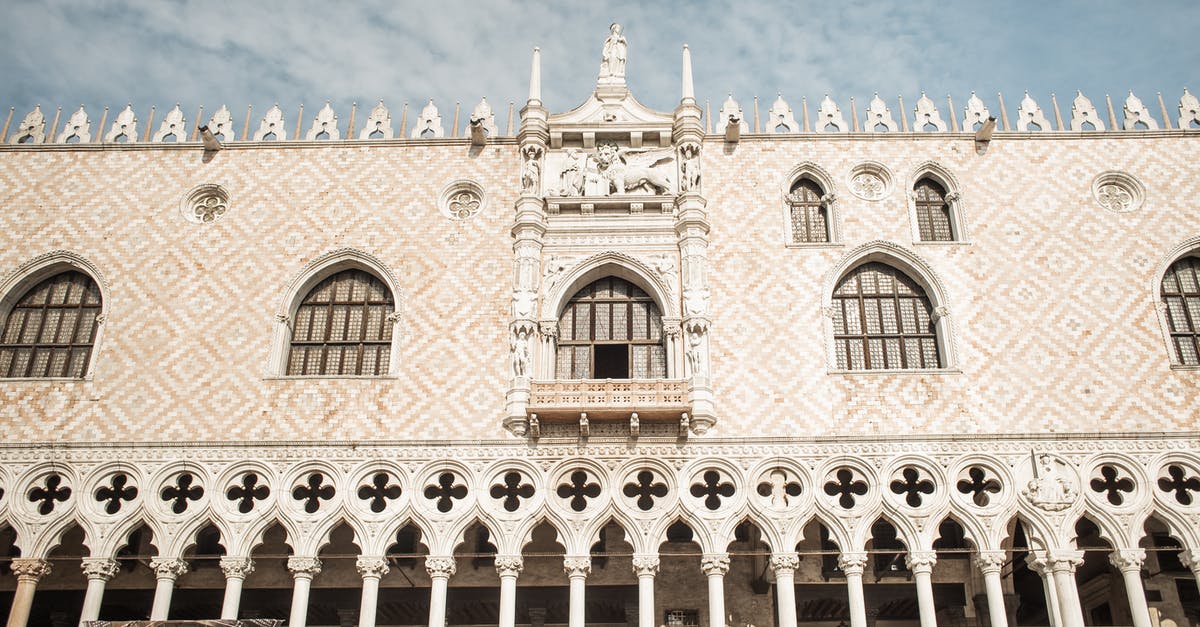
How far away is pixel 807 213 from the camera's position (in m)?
19.6

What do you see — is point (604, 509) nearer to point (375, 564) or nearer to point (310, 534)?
point (375, 564)

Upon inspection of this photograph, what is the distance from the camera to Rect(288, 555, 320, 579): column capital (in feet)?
54.6

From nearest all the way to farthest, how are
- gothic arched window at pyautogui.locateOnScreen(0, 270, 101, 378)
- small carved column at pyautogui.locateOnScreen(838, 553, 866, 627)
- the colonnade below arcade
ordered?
1. small carved column at pyautogui.locateOnScreen(838, 553, 866, 627)
2. gothic arched window at pyautogui.locateOnScreen(0, 270, 101, 378)
3. the colonnade below arcade

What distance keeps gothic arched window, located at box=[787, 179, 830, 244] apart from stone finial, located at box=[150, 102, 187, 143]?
12210 mm

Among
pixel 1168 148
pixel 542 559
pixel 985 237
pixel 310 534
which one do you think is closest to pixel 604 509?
pixel 542 559

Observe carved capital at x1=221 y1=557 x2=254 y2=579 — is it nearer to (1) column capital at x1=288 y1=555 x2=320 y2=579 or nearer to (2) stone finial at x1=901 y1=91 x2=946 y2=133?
(1) column capital at x1=288 y1=555 x2=320 y2=579

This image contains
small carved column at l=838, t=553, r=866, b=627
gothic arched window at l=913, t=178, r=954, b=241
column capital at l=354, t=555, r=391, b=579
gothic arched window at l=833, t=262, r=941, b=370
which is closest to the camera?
small carved column at l=838, t=553, r=866, b=627

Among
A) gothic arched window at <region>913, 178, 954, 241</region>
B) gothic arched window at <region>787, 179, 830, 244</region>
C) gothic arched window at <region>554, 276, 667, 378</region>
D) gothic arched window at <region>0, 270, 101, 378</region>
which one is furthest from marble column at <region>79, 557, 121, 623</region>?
gothic arched window at <region>913, 178, 954, 241</region>

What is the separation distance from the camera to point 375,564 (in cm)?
1664

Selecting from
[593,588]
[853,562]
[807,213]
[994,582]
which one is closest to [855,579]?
[853,562]

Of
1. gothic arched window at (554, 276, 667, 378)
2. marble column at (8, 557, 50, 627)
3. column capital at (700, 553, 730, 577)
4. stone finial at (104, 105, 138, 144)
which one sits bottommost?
marble column at (8, 557, 50, 627)

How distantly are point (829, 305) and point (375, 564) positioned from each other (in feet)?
29.7

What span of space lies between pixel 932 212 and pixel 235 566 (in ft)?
46.0

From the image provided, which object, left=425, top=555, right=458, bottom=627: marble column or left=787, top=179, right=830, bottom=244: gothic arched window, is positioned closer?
left=425, top=555, right=458, bottom=627: marble column
